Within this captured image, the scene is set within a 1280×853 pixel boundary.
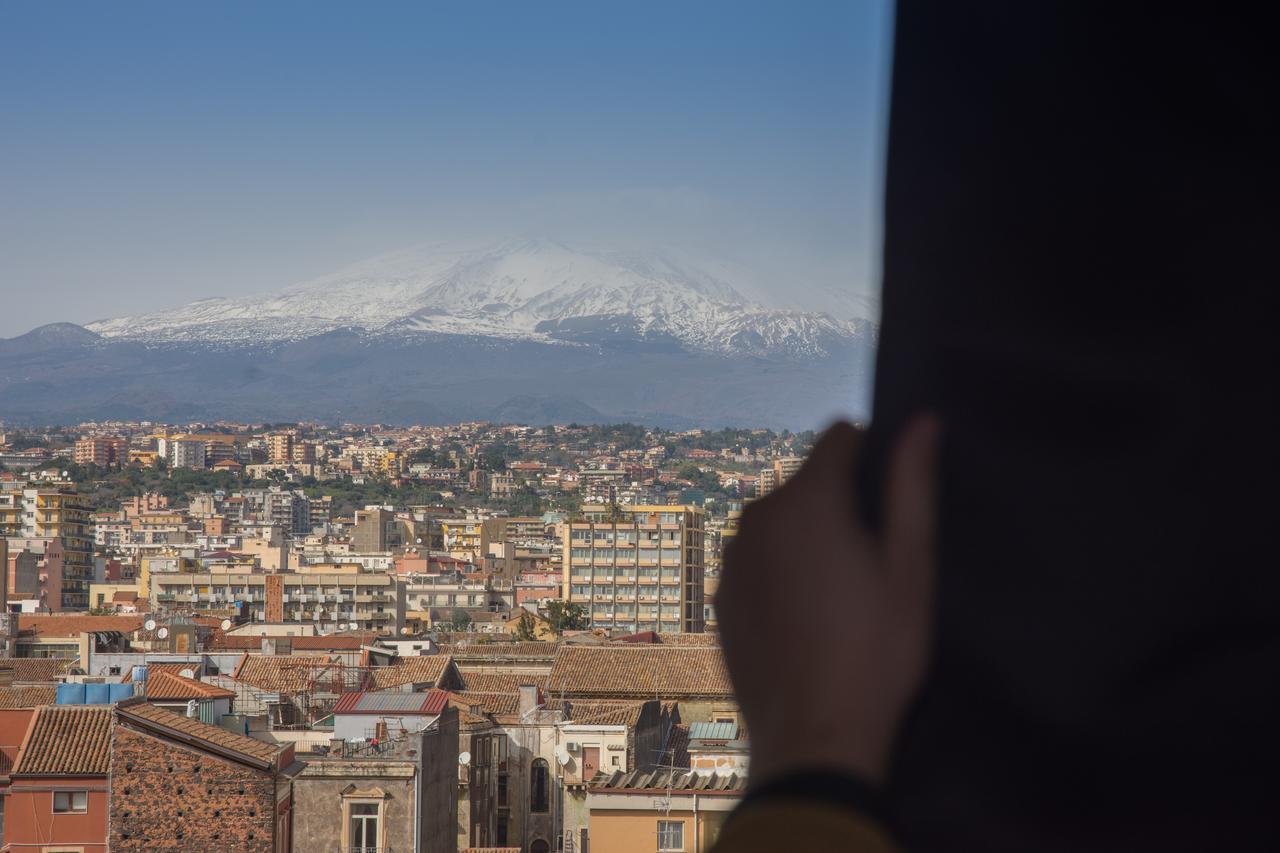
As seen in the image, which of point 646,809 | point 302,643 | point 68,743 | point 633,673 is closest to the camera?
point 68,743

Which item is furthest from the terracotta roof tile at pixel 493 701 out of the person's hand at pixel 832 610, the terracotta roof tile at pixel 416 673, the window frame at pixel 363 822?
the person's hand at pixel 832 610

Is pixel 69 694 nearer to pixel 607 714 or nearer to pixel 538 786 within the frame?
pixel 538 786

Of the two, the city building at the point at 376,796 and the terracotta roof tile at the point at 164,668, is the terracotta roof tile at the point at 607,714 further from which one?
the terracotta roof tile at the point at 164,668

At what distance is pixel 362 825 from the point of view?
1249 cm

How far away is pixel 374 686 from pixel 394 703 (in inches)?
155

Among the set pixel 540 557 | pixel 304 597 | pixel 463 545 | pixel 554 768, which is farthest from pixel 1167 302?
pixel 463 545

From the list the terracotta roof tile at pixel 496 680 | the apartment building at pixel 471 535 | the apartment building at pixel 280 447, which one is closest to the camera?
the terracotta roof tile at pixel 496 680

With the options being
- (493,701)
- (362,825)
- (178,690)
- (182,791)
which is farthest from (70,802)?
(493,701)

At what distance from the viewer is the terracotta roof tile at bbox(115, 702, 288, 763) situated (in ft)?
37.6

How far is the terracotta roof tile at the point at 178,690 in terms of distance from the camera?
1571cm

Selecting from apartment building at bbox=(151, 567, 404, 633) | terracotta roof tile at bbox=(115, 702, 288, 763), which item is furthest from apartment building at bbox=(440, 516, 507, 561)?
terracotta roof tile at bbox=(115, 702, 288, 763)

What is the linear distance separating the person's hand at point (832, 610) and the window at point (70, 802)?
39.4 ft

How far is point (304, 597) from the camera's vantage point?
161 ft

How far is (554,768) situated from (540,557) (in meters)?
50.7
